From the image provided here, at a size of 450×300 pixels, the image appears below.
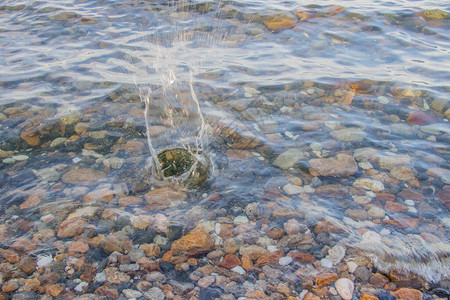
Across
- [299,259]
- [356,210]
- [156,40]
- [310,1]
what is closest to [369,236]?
[356,210]

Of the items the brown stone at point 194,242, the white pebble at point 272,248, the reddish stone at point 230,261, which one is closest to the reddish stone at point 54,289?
the brown stone at point 194,242

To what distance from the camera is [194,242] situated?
2678 mm

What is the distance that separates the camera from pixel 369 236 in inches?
107

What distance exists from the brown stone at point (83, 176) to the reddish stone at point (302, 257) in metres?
1.90

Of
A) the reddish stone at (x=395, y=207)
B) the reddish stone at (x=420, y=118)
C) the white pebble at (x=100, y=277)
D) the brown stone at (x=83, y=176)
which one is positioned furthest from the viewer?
the reddish stone at (x=420, y=118)

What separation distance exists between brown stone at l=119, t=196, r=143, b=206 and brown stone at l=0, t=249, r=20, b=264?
844 millimetres

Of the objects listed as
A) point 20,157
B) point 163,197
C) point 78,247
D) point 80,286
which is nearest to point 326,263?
point 163,197

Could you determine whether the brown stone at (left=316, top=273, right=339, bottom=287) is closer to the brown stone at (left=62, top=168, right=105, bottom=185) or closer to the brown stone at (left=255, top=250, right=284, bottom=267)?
the brown stone at (left=255, top=250, right=284, bottom=267)

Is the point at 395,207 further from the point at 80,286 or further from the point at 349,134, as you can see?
the point at 80,286

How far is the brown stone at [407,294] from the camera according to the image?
2252mm

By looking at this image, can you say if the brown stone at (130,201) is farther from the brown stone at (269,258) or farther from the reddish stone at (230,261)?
the brown stone at (269,258)

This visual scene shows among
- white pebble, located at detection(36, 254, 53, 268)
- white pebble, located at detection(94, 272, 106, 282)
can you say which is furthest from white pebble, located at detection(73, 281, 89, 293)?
white pebble, located at detection(36, 254, 53, 268)

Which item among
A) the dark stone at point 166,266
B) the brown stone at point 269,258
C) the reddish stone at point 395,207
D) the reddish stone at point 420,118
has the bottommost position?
the dark stone at point 166,266

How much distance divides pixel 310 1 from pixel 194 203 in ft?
22.4
